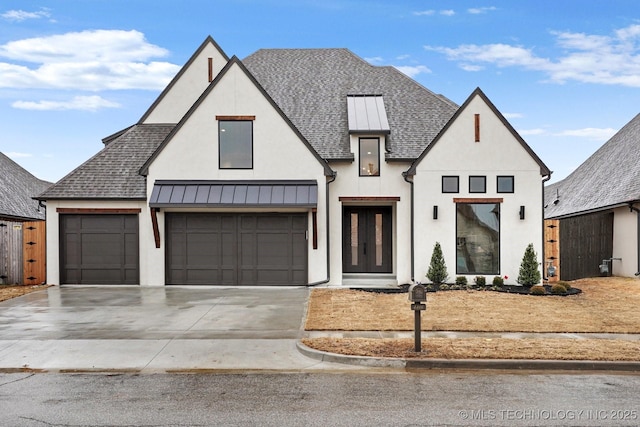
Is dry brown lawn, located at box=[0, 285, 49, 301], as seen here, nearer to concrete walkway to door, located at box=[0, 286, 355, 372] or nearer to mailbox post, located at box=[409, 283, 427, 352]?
concrete walkway to door, located at box=[0, 286, 355, 372]

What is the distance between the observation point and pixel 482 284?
16453 mm

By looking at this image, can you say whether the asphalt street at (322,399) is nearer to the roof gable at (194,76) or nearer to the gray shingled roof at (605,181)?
the roof gable at (194,76)

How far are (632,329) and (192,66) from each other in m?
17.4

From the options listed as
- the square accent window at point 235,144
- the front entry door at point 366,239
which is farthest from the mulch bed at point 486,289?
the square accent window at point 235,144

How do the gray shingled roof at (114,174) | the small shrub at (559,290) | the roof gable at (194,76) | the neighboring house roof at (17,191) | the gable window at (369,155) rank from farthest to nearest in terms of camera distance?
the neighboring house roof at (17,191)
the roof gable at (194,76)
the gable window at (369,155)
the gray shingled roof at (114,174)
the small shrub at (559,290)

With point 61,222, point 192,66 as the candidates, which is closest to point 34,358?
point 61,222

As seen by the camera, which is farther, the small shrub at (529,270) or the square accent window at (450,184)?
the square accent window at (450,184)

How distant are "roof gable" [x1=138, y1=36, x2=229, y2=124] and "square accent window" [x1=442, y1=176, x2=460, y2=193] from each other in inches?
394

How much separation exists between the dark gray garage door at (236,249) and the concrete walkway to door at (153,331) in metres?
1.70

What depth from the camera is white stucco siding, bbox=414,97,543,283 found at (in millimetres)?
16828

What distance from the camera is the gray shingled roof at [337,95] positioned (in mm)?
18375

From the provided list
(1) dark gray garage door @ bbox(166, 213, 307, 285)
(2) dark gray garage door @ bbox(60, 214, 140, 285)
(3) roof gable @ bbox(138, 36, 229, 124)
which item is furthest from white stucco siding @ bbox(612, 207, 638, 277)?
(2) dark gray garage door @ bbox(60, 214, 140, 285)

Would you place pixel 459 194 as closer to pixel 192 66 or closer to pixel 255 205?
pixel 255 205

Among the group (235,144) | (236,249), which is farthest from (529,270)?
(235,144)
